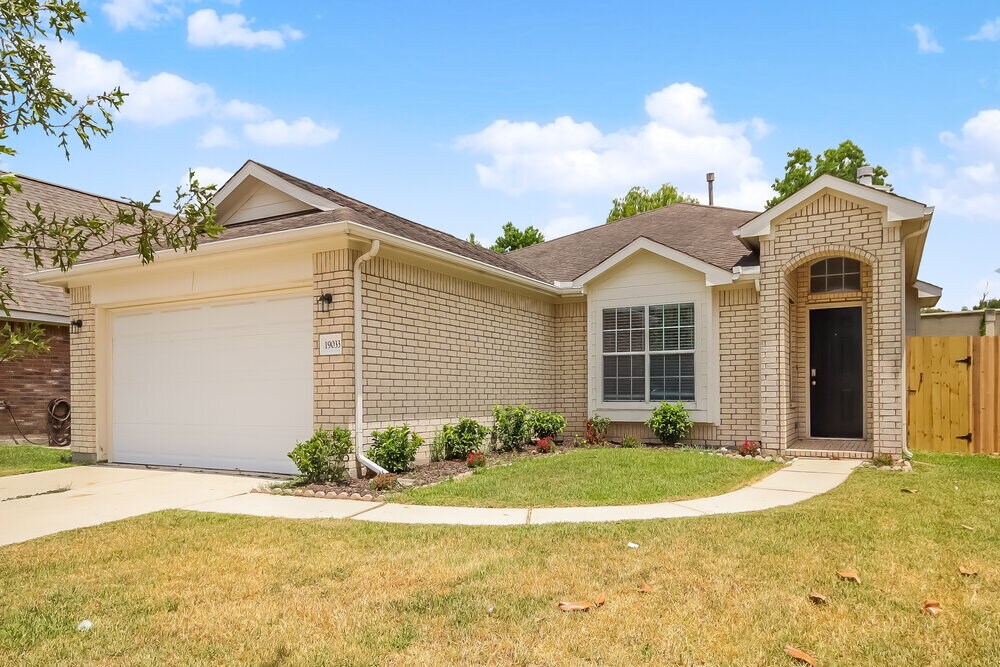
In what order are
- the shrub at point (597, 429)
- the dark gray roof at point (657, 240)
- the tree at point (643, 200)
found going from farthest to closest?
the tree at point (643, 200), the dark gray roof at point (657, 240), the shrub at point (597, 429)

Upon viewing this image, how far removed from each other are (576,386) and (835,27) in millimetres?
8591

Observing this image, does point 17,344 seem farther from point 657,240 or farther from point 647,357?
point 657,240

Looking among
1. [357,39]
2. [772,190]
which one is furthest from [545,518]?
[772,190]

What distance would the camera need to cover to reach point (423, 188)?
1955 cm

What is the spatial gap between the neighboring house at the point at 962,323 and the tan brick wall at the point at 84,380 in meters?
18.5

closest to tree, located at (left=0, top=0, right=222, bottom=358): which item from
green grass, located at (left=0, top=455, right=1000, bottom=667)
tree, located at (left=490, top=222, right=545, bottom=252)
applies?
green grass, located at (left=0, top=455, right=1000, bottom=667)

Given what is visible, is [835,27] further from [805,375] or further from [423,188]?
[423,188]

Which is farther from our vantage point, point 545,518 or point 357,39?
point 357,39

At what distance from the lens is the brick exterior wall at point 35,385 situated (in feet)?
42.4

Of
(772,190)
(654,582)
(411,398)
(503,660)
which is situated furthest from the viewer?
(772,190)

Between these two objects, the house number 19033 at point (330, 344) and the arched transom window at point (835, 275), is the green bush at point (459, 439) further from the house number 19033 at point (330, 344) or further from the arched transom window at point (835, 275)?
the arched transom window at point (835, 275)

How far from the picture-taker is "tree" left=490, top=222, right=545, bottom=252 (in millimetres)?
37281

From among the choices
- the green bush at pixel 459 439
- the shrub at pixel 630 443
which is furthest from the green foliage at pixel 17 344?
the shrub at pixel 630 443

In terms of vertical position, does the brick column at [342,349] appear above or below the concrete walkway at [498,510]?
above
